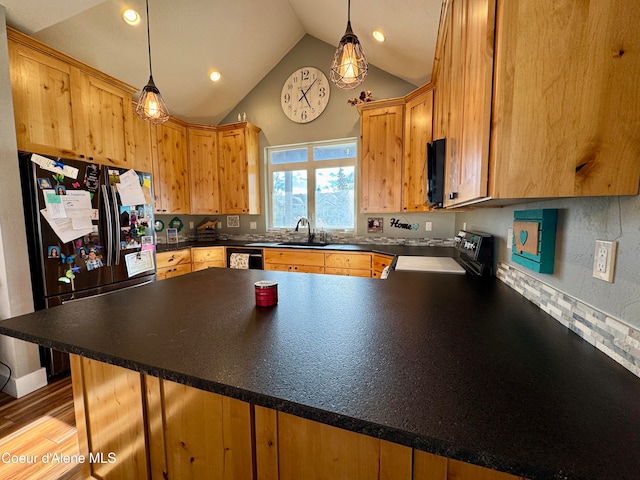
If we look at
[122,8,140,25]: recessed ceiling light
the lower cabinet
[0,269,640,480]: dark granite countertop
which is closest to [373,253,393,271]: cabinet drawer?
[0,269,640,480]: dark granite countertop

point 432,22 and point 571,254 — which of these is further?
point 432,22

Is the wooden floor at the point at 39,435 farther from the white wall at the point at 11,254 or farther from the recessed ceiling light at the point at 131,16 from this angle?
the recessed ceiling light at the point at 131,16

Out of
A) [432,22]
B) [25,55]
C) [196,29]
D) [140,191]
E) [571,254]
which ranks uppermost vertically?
[196,29]

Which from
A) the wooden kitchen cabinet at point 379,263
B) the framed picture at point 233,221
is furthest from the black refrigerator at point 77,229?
the wooden kitchen cabinet at point 379,263

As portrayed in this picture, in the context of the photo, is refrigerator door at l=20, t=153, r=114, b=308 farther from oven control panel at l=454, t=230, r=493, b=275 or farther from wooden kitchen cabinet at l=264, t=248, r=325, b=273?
oven control panel at l=454, t=230, r=493, b=275

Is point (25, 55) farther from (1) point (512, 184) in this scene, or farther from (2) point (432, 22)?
(1) point (512, 184)

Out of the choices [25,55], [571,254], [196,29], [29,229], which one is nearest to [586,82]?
[571,254]

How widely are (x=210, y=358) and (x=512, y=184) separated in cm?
90

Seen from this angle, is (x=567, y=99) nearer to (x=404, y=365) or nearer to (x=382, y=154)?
(x=404, y=365)

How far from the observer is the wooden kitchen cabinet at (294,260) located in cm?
320

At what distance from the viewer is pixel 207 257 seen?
3664 millimetres

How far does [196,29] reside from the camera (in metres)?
2.91

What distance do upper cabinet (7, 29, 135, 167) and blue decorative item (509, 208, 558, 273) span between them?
10.4 ft

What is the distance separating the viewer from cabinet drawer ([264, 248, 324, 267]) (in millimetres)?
3199
